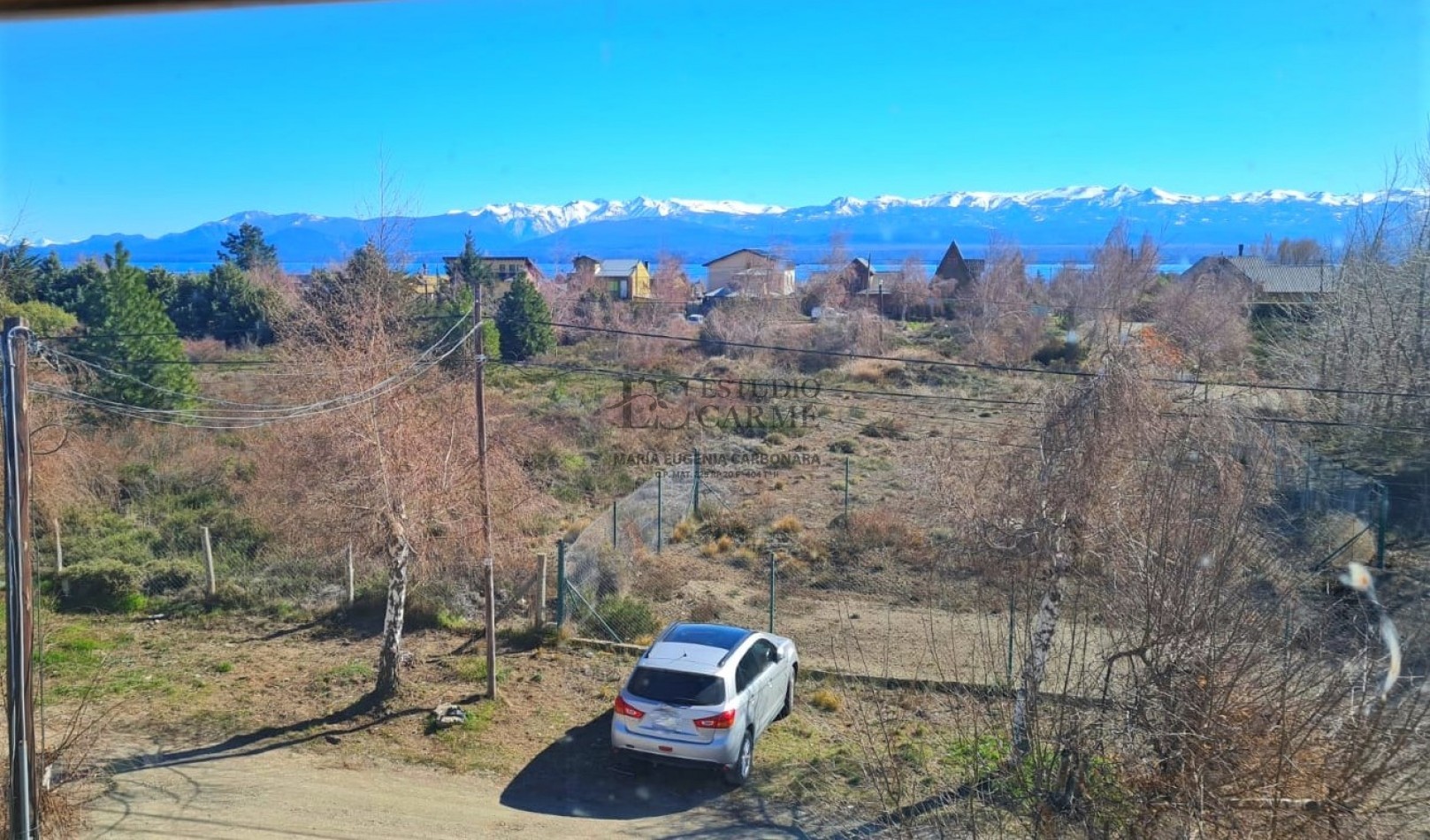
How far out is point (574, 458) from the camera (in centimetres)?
2233

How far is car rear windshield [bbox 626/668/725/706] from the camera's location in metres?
8.27

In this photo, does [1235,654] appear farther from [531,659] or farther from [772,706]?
[531,659]

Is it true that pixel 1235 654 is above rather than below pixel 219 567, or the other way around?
above

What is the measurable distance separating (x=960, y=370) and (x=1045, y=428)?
27785mm

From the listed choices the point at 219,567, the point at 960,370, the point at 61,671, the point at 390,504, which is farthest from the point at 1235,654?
the point at 960,370

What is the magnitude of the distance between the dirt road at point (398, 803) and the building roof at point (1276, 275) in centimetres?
3870

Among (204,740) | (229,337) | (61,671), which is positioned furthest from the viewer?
(229,337)

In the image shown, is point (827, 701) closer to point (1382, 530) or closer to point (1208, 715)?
point (1208, 715)

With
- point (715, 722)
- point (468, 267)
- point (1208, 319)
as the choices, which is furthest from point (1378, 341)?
point (468, 267)

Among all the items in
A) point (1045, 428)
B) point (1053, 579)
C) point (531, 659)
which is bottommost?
point (531, 659)

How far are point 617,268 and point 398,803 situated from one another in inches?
2551

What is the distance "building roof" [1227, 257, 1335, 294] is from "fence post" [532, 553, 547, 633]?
36.9 meters

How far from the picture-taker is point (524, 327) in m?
37.4

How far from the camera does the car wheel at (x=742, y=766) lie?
328 inches
